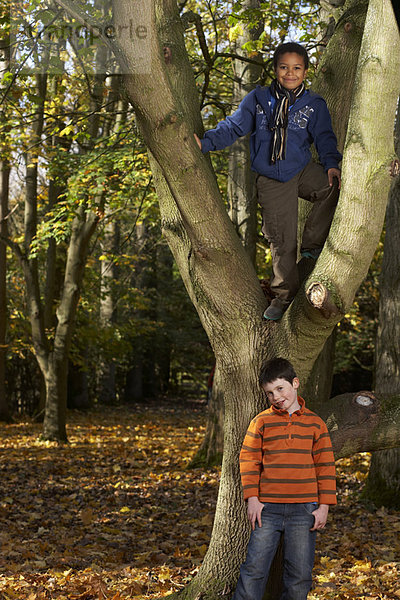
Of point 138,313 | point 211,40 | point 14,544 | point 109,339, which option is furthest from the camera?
point 138,313

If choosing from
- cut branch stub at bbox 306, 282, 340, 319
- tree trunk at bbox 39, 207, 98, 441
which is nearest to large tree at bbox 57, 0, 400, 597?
cut branch stub at bbox 306, 282, 340, 319

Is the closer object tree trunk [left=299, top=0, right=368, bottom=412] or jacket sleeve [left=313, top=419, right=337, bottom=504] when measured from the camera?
jacket sleeve [left=313, top=419, right=337, bottom=504]

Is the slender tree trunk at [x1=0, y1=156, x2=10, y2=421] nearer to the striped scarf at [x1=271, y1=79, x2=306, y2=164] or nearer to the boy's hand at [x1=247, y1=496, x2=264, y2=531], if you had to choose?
the striped scarf at [x1=271, y1=79, x2=306, y2=164]

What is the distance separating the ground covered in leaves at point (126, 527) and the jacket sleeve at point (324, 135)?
3.04 metres

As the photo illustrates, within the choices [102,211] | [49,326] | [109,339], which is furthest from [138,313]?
[102,211]

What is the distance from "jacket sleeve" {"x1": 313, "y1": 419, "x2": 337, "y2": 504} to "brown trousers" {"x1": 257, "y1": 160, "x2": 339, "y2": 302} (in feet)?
2.60

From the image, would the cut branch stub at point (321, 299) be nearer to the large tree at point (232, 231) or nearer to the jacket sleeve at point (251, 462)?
the large tree at point (232, 231)

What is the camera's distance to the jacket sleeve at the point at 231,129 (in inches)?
144

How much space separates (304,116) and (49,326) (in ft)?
43.7

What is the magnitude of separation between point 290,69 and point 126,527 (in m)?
5.05

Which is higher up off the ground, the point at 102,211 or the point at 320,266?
the point at 102,211

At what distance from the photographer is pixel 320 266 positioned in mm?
3293

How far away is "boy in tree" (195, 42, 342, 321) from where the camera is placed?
3.68 meters

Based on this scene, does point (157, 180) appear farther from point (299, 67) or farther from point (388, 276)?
point (388, 276)
